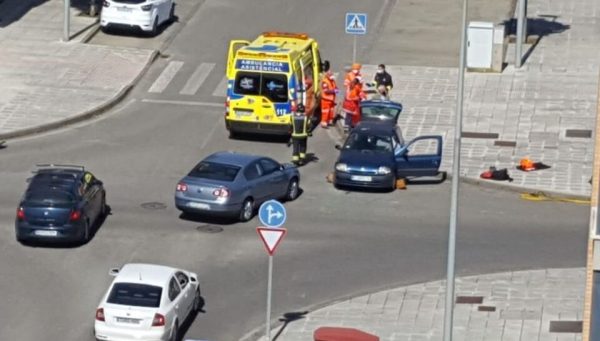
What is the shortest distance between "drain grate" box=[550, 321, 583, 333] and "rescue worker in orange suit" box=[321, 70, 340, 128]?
47.7 feet

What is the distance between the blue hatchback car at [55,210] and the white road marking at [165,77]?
13.3 m

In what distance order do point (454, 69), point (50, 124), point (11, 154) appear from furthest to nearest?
point (454, 69) → point (50, 124) → point (11, 154)

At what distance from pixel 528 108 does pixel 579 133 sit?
2.46 m

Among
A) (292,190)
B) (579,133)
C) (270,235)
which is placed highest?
(270,235)

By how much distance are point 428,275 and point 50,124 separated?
46.2ft

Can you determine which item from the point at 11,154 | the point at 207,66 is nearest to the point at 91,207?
the point at 11,154

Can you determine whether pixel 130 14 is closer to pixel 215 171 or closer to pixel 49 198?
pixel 215 171

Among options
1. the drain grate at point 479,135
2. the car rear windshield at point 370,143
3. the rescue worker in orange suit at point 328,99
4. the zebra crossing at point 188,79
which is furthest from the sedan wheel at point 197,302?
the zebra crossing at point 188,79

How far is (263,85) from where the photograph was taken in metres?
43.2

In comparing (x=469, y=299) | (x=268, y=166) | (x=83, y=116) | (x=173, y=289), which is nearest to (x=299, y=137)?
(x=268, y=166)

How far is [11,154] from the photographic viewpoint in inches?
1636

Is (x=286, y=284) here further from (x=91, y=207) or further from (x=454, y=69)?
(x=454, y=69)

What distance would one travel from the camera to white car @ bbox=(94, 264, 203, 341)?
2955 centimetres

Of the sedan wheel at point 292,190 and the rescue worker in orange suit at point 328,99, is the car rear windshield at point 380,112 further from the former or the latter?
the sedan wheel at point 292,190
